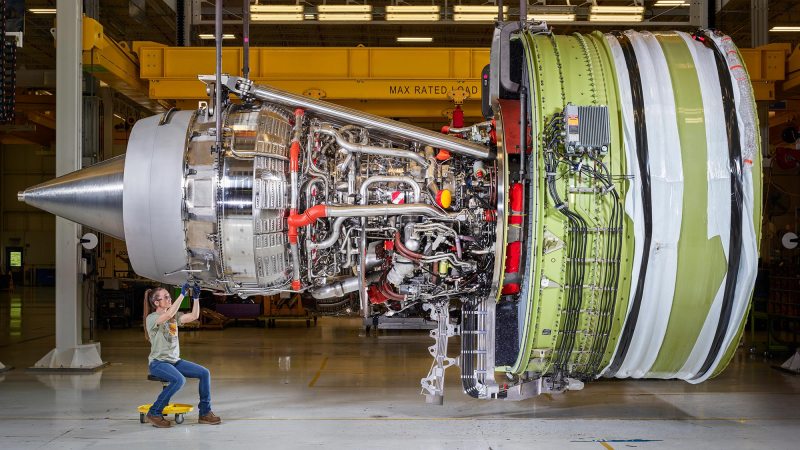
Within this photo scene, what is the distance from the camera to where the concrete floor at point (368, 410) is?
7031mm

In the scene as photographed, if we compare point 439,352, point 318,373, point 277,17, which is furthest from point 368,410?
point 277,17

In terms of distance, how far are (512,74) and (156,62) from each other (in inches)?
289

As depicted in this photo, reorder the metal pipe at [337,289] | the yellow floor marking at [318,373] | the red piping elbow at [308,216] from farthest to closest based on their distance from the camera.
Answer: the yellow floor marking at [318,373] < the metal pipe at [337,289] < the red piping elbow at [308,216]

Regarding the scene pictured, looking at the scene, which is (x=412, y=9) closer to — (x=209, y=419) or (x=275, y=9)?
(x=275, y=9)

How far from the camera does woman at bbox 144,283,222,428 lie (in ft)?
24.7

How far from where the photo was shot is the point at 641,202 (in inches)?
219

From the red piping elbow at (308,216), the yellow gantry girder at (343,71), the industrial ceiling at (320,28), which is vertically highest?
the industrial ceiling at (320,28)

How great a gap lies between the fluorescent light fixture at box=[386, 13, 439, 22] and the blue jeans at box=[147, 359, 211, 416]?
25.9 ft

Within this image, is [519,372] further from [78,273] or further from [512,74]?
[78,273]

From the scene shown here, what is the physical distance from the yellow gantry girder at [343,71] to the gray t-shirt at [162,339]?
5.10 meters

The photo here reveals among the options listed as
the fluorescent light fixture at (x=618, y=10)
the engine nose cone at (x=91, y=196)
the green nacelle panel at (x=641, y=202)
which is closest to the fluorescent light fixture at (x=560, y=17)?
the fluorescent light fixture at (x=618, y=10)

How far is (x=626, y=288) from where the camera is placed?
567cm

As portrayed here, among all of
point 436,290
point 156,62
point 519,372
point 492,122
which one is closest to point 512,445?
point 519,372

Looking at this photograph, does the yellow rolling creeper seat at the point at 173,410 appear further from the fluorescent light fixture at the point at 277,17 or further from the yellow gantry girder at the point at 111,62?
the fluorescent light fixture at the point at 277,17
